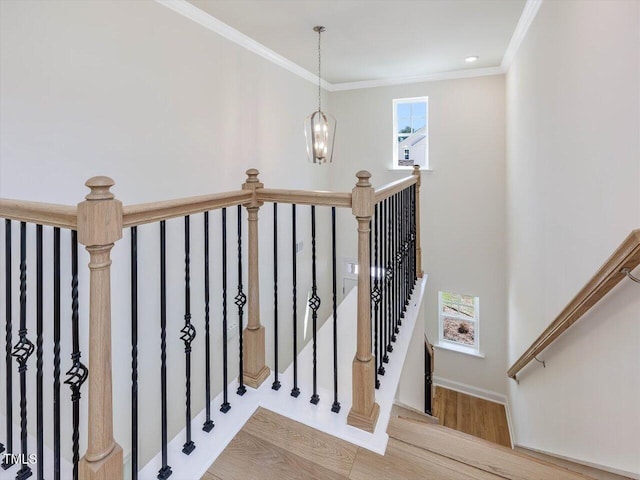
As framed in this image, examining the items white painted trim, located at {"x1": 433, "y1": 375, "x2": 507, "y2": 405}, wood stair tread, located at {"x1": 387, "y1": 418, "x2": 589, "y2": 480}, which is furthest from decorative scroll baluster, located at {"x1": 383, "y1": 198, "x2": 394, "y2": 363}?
white painted trim, located at {"x1": 433, "y1": 375, "x2": 507, "y2": 405}

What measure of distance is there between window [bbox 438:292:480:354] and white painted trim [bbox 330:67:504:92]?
3.06m

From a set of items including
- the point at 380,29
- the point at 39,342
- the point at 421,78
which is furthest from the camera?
the point at 421,78

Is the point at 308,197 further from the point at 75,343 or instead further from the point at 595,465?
the point at 595,465

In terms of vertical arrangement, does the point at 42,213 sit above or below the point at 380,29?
below

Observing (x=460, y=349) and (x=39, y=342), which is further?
(x=460, y=349)

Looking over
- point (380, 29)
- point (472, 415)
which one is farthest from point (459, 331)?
point (380, 29)

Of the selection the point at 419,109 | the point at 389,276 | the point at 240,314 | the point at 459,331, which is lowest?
the point at 459,331

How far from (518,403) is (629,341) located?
2874 mm

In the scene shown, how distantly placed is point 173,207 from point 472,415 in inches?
206

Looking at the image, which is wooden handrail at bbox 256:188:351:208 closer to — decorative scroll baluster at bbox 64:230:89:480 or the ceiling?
decorative scroll baluster at bbox 64:230:89:480

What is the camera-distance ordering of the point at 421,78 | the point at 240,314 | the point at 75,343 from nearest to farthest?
the point at 75,343 < the point at 240,314 < the point at 421,78

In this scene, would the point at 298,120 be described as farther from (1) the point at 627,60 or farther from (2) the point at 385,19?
(1) the point at 627,60

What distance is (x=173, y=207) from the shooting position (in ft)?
4.03

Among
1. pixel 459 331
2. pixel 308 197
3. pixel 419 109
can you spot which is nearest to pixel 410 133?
pixel 419 109
